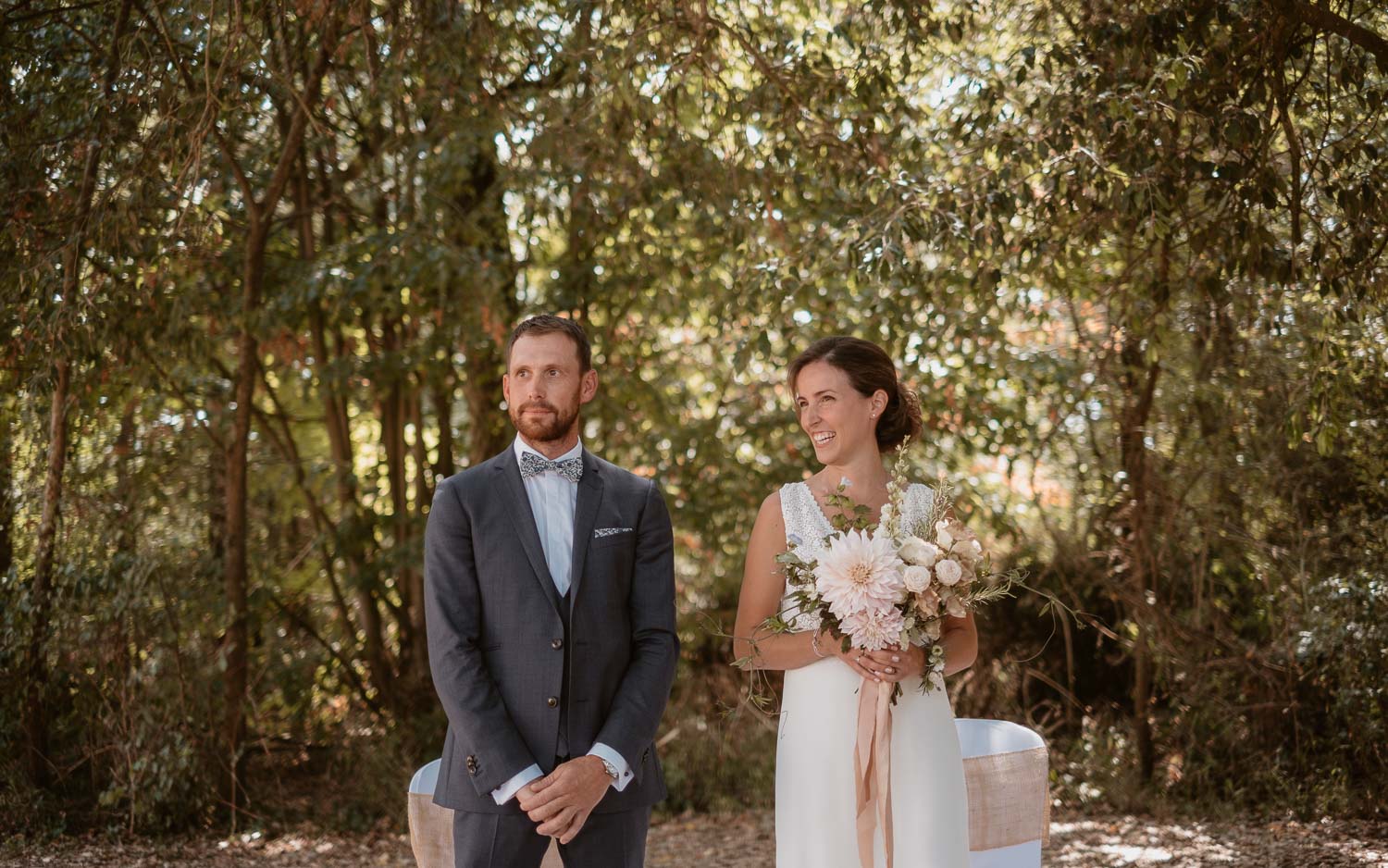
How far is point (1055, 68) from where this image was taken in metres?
5.47

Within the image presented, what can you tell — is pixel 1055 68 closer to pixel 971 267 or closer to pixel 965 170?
pixel 965 170

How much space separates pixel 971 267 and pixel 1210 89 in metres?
1.04

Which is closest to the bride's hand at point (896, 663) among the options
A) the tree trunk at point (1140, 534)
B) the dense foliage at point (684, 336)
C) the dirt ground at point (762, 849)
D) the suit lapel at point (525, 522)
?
the suit lapel at point (525, 522)

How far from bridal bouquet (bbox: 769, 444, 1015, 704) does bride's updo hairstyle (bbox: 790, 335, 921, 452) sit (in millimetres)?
412

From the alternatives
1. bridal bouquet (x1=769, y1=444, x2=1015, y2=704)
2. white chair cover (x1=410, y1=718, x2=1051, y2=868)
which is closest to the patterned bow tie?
bridal bouquet (x1=769, y1=444, x2=1015, y2=704)

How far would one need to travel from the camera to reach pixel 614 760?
8.57 feet

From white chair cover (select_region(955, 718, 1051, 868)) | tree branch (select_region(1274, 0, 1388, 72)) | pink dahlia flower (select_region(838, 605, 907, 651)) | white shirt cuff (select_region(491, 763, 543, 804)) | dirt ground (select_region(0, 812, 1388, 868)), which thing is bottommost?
dirt ground (select_region(0, 812, 1388, 868))

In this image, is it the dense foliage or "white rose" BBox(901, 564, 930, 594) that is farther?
the dense foliage

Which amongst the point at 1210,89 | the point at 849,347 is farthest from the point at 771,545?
the point at 1210,89

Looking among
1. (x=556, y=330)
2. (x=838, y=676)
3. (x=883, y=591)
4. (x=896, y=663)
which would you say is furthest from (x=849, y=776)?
(x=556, y=330)

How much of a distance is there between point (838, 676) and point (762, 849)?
3.32 meters

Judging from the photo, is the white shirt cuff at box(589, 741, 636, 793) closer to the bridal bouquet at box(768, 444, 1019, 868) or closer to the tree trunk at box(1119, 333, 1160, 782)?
the bridal bouquet at box(768, 444, 1019, 868)

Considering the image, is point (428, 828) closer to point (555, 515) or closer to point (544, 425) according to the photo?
point (555, 515)

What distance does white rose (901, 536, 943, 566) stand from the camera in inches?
103
